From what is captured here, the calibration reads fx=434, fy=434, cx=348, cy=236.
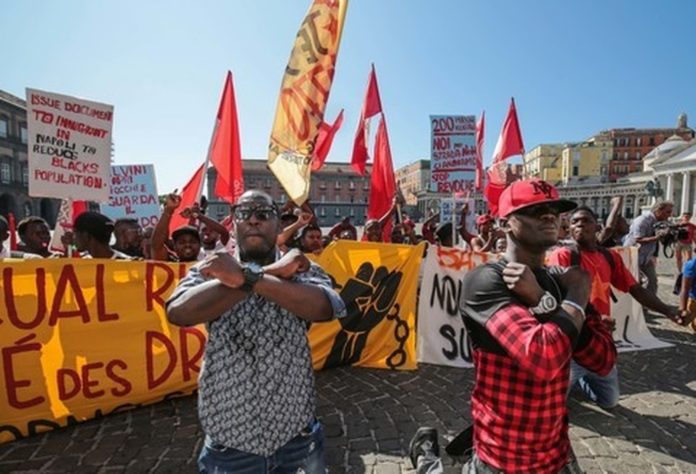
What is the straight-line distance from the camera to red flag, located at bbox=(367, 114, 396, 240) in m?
7.60

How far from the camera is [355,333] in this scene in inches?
205

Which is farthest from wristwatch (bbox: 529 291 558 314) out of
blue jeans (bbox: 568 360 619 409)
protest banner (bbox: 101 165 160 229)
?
protest banner (bbox: 101 165 160 229)

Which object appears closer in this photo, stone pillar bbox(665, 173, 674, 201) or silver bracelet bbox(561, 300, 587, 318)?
silver bracelet bbox(561, 300, 587, 318)

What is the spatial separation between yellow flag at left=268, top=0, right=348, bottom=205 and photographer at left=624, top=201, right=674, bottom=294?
6.75 meters

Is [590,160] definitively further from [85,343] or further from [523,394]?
[523,394]

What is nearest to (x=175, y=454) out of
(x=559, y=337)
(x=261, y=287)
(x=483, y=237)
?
(x=261, y=287)

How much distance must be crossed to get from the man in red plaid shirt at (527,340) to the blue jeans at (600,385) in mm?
2005

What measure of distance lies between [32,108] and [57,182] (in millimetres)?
776

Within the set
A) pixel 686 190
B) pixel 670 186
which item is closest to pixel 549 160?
pixel 670 186

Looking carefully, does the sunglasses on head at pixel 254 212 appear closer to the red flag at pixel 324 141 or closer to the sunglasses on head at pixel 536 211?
the sunglasses on head at pixel 536 211

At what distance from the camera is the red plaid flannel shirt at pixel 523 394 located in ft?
5.09

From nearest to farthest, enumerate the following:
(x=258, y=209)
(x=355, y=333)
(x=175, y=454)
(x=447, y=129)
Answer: (x=258, y=209), (x=175, y=454), (x=355, y=333), (x=447, y=129)

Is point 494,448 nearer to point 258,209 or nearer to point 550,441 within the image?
point 550,441

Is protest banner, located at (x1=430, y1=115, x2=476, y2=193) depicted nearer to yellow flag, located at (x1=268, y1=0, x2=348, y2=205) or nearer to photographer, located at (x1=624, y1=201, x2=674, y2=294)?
photographer, located at (x1=624, y1=201, x2=674, y2=294)
